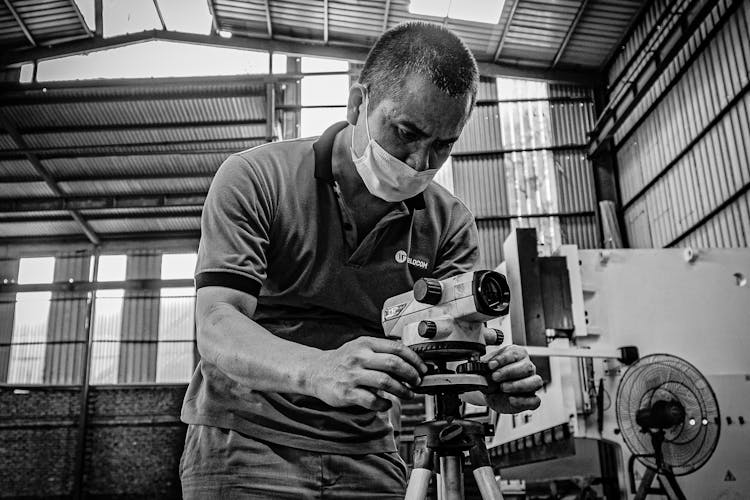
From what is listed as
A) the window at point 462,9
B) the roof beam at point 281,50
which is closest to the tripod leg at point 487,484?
the window at point 462,9

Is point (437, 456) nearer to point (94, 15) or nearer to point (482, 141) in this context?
point (482, 141)

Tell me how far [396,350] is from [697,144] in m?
9.11

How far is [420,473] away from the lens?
147cm

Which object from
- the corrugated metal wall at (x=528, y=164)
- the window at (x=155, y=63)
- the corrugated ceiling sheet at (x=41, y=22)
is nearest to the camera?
the corrugated ceiling sheet at (x=41, y=22)

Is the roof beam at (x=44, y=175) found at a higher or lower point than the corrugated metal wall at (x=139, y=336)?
higher

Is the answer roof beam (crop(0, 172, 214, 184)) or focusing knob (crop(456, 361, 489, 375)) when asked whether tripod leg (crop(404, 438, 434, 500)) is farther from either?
roof beam (crop(0, 172, 214, 184))

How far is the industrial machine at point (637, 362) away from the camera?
419 centimetres

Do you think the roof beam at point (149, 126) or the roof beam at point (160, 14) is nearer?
the roof beam at point (160, 14)

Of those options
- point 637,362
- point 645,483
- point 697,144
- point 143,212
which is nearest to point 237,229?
point 637,362

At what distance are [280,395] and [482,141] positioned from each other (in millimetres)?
11011

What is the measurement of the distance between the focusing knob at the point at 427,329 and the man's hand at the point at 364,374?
10 cm

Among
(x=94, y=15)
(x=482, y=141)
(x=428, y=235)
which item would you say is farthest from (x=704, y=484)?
(x=94, y=15)

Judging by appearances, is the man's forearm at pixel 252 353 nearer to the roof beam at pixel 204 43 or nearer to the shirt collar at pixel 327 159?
the shirt collar at pixel 327 159

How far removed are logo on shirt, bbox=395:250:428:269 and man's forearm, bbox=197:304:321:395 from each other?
0.46 m
